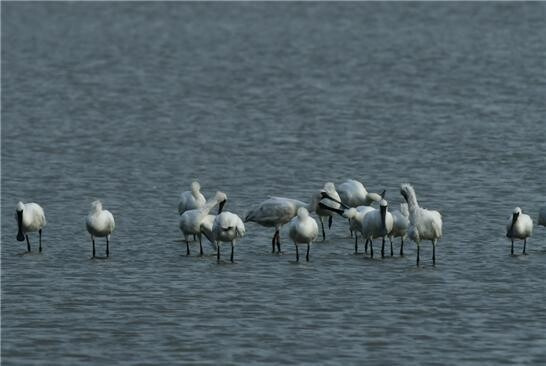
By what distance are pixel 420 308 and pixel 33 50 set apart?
224ft

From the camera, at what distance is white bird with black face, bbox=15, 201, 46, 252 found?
30.4 meters

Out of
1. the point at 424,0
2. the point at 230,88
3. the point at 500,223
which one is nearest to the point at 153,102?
the point at 230,88

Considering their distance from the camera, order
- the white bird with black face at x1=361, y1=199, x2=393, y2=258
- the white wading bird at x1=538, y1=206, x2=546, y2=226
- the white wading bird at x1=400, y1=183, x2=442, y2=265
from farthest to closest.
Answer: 1. the white wading bird at x1=538, y1=206, x2=546, y2=226
2. the white bird with black face at x1=361, y1=199, x2=393, y2=258
3. the white wading bird at x1=400, y1=183, x2=442, y2=265

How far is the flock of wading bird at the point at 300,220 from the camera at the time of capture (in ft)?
94.9

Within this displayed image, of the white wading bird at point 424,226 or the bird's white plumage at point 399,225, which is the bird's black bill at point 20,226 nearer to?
the bird's white plumage at point 399,225

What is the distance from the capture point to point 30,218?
3059 cm

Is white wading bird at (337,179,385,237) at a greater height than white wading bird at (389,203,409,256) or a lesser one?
greater

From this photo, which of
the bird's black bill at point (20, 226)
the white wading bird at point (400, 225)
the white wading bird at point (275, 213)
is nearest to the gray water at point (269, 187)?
the white wading bird at point (400, 225)

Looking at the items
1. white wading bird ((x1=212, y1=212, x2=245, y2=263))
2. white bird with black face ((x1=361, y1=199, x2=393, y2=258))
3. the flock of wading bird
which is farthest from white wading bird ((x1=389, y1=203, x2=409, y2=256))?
white wading bird ((x1=212, y1=212, x2=245, y2=263))

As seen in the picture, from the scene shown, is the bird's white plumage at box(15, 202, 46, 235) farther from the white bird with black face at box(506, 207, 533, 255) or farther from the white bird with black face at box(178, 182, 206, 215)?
the white bird with black face at box(506, 207, 533, 255)

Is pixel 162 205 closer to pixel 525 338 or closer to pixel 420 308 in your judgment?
pixel 420 308

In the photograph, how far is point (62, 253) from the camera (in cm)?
3083

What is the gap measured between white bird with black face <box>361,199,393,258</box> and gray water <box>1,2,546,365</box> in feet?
1.85

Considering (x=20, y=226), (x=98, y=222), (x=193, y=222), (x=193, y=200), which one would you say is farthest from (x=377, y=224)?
(x=20, y=226)
